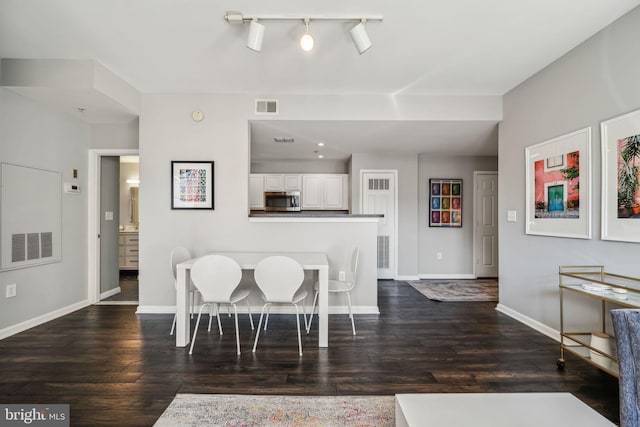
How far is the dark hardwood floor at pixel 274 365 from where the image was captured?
6.23 feet

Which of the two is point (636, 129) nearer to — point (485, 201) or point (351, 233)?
point (351, 233)

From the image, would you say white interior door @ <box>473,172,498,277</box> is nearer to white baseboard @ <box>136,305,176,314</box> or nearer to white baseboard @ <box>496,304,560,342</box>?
white baseboard @ <box>496,304,560,342</box>

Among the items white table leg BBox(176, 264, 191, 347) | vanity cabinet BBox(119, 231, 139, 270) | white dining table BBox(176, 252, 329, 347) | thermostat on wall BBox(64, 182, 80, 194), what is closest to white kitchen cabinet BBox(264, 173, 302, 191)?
vanity cabinet BBox(119, 231, 139, 270)

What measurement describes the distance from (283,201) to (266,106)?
232 centimetres

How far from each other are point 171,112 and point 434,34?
2.88 meters

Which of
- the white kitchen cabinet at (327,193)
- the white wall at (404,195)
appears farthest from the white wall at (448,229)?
the white kitchen cabinet at (327,193)

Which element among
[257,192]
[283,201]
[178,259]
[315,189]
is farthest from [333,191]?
[178,259]

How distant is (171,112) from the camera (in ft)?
11.4

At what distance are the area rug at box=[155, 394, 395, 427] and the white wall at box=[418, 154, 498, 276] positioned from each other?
4.09 metres

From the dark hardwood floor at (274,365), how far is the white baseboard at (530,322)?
8 centimetres

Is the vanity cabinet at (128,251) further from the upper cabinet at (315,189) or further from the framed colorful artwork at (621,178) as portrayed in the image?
the framed colorful artwork at (621,178)

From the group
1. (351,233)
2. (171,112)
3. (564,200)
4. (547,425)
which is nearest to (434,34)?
(564,200)

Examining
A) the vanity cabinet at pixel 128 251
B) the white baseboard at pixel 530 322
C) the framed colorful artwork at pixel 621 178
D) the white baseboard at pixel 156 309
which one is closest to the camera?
the framed colorful artwork at pixel 621 178

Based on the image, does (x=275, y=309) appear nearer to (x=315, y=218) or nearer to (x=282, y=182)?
(x=315, y=218)
